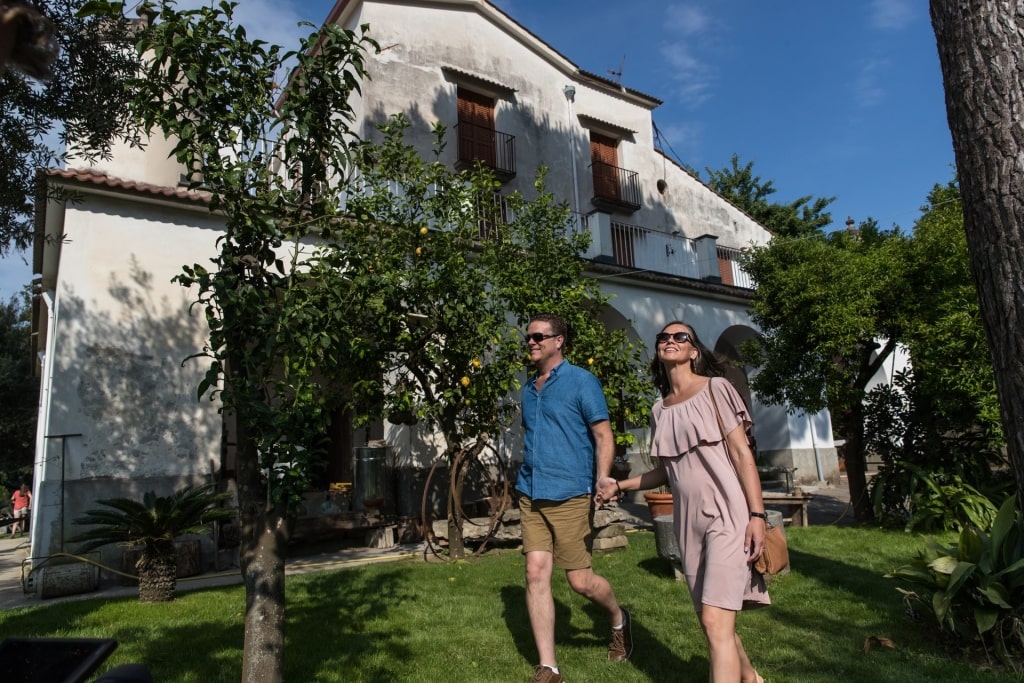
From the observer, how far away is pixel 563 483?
3504mm

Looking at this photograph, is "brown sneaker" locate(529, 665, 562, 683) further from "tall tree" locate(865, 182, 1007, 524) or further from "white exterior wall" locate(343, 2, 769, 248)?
"white exterior wall" locate(343, 2, 769, 248)

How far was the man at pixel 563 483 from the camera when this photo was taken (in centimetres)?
349

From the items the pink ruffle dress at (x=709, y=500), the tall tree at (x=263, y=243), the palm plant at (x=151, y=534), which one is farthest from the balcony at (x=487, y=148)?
the pink ruffle dress at (x=709, y=500)

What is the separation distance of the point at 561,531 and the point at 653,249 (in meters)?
11.7

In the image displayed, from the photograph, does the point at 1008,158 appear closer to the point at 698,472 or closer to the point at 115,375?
the point at 698,472

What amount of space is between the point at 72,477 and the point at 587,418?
6563 mm

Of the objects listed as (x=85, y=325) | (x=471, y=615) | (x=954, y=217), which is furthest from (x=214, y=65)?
(x=954, y=217)

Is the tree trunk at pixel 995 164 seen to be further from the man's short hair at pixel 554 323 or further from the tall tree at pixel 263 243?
the tall tree at pixel 263 243

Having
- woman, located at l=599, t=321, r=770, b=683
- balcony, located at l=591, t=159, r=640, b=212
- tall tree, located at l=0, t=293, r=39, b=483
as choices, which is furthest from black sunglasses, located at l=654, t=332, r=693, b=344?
tall tree, located at l=0, t=293, r=39, b=483

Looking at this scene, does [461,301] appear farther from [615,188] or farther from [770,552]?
[615,188]

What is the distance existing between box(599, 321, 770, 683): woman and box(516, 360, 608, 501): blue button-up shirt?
45 cm

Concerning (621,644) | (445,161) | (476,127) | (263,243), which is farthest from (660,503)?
(476,127)

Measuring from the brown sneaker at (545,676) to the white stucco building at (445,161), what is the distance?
4503 millimetres

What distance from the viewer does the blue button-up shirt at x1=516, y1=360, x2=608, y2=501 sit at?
3525mm
